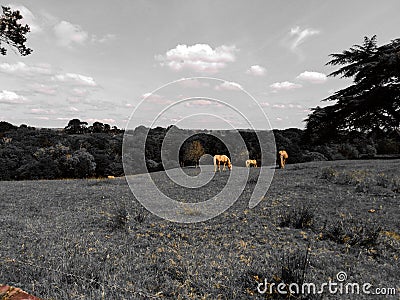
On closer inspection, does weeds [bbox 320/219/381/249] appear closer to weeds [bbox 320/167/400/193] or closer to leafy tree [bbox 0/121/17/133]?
weeds [bbox 320/167/400/193]

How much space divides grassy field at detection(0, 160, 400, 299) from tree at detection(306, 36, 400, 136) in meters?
11.6

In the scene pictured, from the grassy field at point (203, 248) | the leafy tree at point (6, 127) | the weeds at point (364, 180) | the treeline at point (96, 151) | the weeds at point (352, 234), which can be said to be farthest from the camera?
the leafy tree at point (6, 127)

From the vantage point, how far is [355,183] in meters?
8.97

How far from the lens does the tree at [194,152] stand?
14659 millimetres

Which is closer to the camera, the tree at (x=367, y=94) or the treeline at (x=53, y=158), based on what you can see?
the tree at (x=367, y=94)

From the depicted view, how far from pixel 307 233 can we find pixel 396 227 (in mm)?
1808

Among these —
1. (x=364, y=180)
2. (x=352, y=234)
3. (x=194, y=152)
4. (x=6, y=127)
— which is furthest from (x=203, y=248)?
(x=6, y=127)

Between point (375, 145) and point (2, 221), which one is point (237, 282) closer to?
point (2, 221)

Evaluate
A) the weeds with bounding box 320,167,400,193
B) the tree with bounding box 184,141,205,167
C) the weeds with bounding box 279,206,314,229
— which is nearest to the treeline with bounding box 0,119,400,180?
the tree with bounding box 184,141,205,167

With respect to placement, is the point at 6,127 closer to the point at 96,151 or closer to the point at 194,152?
the point at 96,151

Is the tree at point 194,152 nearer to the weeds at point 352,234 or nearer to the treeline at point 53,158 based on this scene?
the weeds at point 352,234

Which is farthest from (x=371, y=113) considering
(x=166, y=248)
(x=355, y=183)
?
(x=166, y=248)

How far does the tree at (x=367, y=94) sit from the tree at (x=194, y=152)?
31.6 ft

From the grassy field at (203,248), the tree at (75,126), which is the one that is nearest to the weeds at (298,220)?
the grassy field at (203,248)
